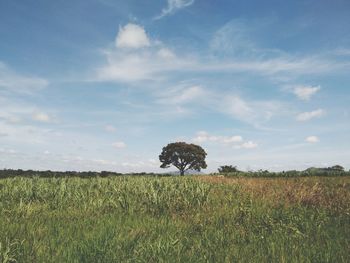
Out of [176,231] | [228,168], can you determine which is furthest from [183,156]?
[176,231]

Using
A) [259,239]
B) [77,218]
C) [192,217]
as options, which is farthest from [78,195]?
[259,239]

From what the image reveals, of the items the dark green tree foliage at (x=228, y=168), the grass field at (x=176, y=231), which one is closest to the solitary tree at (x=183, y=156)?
the dark green tree foliage at (x=228, y=168)

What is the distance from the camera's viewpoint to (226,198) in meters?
13.1

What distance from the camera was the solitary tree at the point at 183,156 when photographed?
93.2 metres

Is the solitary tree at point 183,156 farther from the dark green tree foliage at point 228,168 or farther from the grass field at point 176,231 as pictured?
the grass field at point 176,231

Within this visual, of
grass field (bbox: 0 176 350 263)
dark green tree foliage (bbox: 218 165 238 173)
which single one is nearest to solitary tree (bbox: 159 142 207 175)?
dark green tree foliage (bbox: 218 165 238 173)

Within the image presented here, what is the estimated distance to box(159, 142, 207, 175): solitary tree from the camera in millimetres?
93188

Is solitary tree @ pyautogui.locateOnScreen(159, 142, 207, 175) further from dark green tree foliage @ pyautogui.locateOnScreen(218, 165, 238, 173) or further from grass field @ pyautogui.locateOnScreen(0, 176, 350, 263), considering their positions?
grass field @ pyautogui.locateOnScreen(0, 176, 350, 263)

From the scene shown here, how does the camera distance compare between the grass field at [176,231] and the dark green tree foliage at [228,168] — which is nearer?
the grass field at [176,231]

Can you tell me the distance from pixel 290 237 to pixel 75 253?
4119mm

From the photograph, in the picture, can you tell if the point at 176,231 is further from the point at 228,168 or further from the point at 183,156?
the point at 183,156

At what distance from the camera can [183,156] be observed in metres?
93.2

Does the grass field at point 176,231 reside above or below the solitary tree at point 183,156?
below

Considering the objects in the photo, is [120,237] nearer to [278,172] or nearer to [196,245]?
[196,245]
